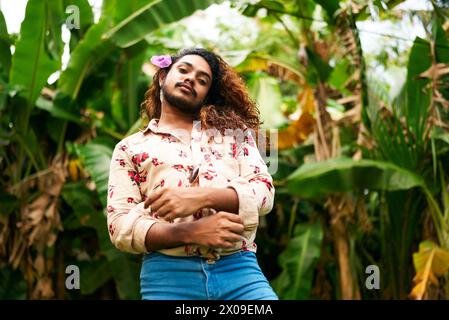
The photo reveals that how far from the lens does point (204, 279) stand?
1.69 m

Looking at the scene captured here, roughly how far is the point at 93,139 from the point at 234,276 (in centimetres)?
352

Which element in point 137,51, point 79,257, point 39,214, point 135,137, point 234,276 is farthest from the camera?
point 79,257

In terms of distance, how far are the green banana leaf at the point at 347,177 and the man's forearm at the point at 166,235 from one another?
2662mm

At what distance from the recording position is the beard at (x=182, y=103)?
1.81 m

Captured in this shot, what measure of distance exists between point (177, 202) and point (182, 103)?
335mm

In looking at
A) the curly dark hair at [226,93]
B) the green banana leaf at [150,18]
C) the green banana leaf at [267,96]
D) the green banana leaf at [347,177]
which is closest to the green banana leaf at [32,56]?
the green banana leaf at [150,18]

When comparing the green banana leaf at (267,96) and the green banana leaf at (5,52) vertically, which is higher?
the green banana leaf at (5,52)

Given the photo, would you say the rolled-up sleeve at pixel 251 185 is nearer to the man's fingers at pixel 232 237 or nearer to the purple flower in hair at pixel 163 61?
the man's fingers at pixel 232 237

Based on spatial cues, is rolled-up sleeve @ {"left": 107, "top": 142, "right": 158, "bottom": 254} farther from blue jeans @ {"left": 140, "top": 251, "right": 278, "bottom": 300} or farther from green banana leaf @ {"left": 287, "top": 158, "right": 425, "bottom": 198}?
green banana leaf @ {"left": 287, "top": 158, "right": 425, "bottom": 198}

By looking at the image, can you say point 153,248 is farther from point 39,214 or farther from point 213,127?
point 39,214

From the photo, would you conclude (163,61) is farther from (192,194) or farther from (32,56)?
(32,56)

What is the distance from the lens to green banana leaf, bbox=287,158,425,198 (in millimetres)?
4247

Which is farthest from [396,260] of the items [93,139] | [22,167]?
[22,167]
